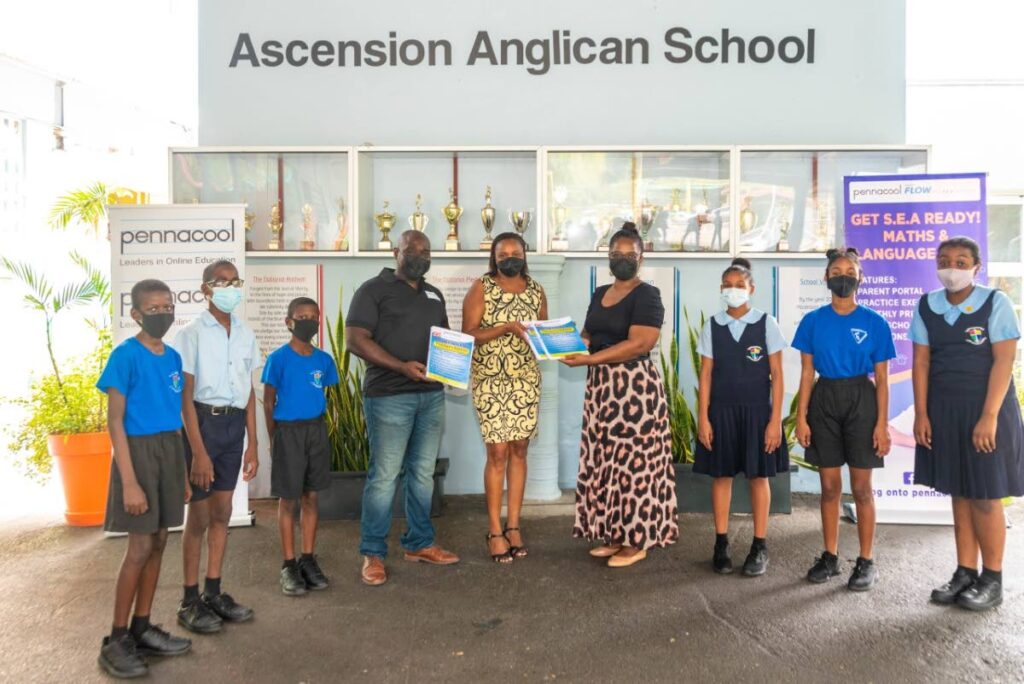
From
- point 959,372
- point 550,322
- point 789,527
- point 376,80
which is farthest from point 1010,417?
point 376,80

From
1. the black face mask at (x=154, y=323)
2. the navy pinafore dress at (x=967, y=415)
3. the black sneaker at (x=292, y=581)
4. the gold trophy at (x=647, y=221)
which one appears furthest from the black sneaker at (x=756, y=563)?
the black face mask at (x=154, y=323)

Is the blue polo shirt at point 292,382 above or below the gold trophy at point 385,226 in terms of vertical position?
below

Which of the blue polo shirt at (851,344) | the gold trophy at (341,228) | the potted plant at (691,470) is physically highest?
the gold trophy at (341,228)

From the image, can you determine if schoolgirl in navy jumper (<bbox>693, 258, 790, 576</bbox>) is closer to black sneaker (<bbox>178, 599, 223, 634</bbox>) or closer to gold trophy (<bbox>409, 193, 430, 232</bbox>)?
black sneaker (<bbox>178, 599, 223, 634</bbox>)

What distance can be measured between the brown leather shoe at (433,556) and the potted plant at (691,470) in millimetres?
1685

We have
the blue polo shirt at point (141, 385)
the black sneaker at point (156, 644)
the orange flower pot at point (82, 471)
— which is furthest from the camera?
the orange flower pot at point (82, 471)

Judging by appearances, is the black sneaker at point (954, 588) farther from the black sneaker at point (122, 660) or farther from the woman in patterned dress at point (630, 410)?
the black sneaker at point (122, 660)

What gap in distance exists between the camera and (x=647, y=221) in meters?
5.68

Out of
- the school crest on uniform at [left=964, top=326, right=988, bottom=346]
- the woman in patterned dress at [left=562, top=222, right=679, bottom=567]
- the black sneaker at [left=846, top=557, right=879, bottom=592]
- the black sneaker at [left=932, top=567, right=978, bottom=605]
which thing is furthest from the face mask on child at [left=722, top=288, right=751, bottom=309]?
the black sneaker at [left=932, top=567, right=978, bottom=605]

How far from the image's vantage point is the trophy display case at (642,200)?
5680 millimetres

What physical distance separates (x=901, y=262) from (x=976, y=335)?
1544mm

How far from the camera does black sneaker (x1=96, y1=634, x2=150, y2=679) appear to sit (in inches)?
110

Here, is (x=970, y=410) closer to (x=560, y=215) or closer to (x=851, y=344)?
(x=851, y=344)

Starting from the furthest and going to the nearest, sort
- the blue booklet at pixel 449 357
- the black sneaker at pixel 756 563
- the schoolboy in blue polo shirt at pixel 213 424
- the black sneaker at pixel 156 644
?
1. the black sneaker at pixel 756 563
2. the blue booklet at pixel 449 357
3. the schoolboy in blue polo shirt at pixel 213 424
4. the black sneaker at pixel 156 644
